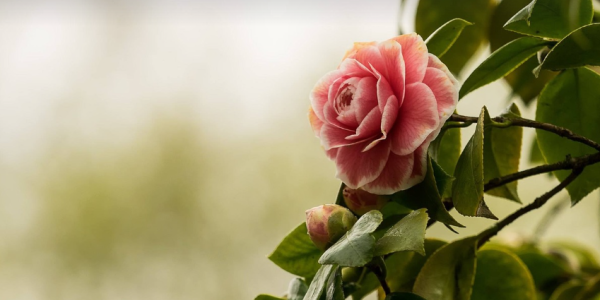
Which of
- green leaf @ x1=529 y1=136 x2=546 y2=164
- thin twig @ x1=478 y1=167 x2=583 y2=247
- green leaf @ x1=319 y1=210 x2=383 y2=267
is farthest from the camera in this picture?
green leaf @ x1=529 y1=136 x2=546 y2=164

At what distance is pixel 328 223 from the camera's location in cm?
41

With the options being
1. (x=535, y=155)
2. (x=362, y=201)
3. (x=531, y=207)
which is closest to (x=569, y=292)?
(x=535, y=155)

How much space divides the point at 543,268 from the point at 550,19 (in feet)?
1.34

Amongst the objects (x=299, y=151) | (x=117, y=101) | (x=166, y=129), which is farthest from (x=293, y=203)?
(x=117, y=101)

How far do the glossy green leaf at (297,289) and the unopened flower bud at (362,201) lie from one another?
3.1 inches

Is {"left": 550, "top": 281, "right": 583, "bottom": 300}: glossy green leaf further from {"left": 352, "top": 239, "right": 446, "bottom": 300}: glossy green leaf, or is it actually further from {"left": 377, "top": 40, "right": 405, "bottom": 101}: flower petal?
{"left": 377, "top": 40, "right": 405, "bottom": 101}: flower petal

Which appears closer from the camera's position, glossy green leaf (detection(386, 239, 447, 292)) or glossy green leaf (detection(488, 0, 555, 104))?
glossy green leaf (detection(386, 239, 447, 292))

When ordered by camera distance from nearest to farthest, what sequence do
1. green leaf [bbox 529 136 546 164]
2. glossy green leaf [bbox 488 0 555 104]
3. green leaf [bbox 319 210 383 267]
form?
green leaf [bbox 319 210 383 267], glossy green leaf [bbox 488 0 555 104], green leaf [bbox 529 136 546 164]

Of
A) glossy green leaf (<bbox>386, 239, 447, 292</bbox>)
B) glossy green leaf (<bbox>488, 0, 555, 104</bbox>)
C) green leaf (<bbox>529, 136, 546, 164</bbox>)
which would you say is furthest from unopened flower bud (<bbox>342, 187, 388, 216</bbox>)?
green leaf (<bbox>529, 136, 546, 164</bbox>)

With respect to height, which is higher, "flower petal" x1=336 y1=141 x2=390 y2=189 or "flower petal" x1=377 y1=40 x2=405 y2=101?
"flower petal" x1=377 y1=40 x2=405 y2=101

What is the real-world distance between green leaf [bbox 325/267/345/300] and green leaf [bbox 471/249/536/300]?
0.64 ft

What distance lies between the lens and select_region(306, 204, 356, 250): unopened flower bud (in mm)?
406

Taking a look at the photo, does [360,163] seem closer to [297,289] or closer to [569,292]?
[297,289]

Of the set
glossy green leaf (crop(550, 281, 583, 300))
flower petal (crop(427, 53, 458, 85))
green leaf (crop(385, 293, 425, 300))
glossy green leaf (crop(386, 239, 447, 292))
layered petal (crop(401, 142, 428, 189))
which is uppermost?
flower petal (crop(427, 53, 458, 85))
